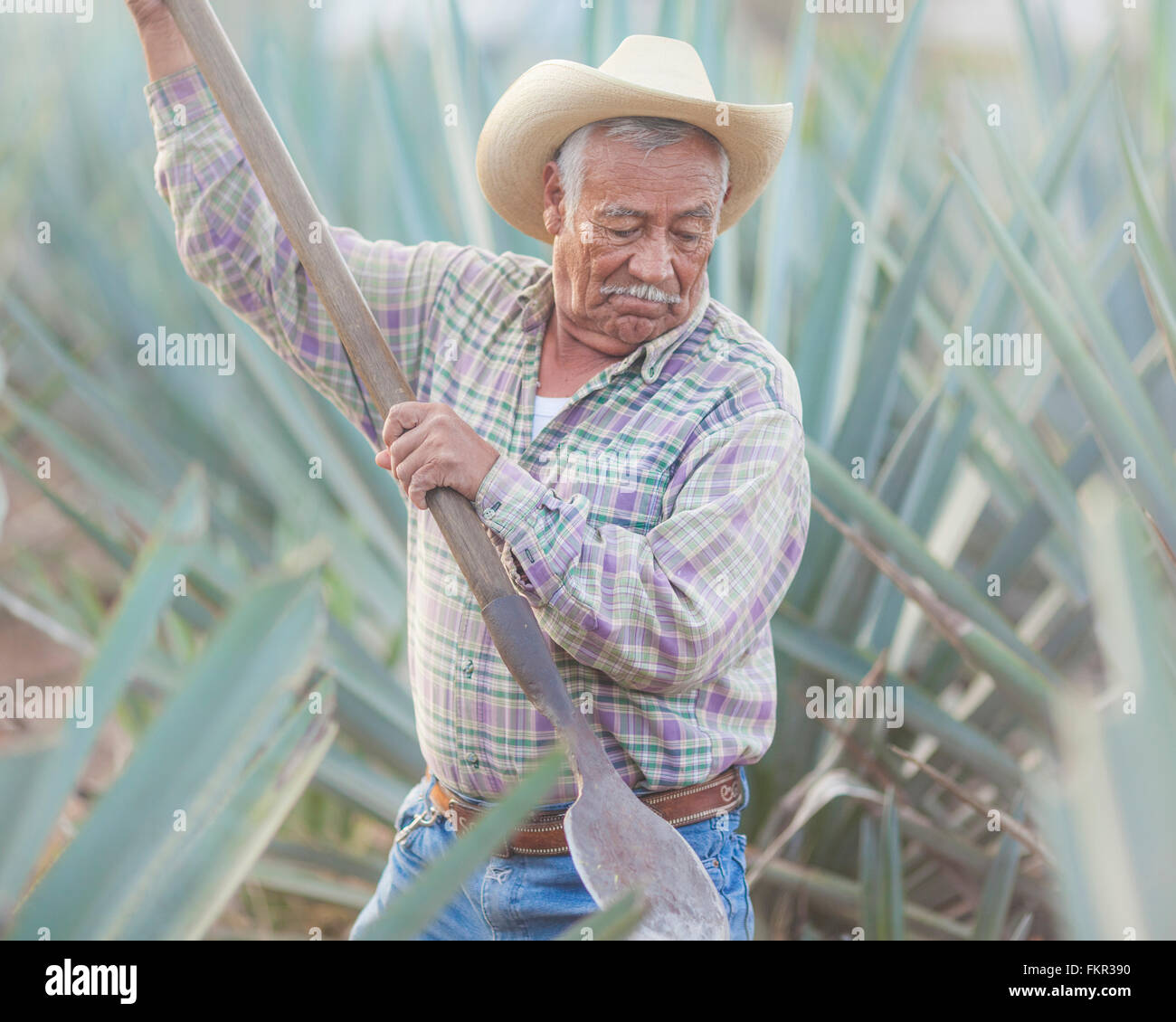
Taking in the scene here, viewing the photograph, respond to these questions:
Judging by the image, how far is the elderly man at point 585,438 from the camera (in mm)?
978

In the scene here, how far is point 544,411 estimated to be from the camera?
1.17m

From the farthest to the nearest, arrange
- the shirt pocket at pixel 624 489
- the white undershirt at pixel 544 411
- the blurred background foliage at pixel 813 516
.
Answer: the white undershirt at pixel 544 411, the shirt pocket at pixel 624 489, the blurred background foliage at pixel 813 516

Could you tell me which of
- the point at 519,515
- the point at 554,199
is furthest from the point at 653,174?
the point at 519,515

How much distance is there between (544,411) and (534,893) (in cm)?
47

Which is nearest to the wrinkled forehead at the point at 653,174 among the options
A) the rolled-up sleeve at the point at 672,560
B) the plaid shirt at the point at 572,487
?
the plaid shirt at the point at 572,487

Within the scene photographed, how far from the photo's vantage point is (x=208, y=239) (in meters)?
1.23

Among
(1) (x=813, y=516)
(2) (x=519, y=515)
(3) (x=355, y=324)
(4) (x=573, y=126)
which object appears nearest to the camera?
(2) (x=519, y=515)

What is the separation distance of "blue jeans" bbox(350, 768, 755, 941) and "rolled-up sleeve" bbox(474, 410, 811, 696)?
0.61ft

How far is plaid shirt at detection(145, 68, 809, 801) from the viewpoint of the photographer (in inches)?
38.3

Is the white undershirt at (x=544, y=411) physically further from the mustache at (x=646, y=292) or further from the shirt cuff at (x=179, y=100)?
the shirt cuff at (x=179, y=100)

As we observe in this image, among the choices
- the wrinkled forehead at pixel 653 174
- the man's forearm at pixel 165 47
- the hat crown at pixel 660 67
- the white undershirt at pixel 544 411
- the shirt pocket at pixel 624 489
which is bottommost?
the shirt pocket at pixel 624 489

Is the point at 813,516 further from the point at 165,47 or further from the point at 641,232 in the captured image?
the point at 165,47
